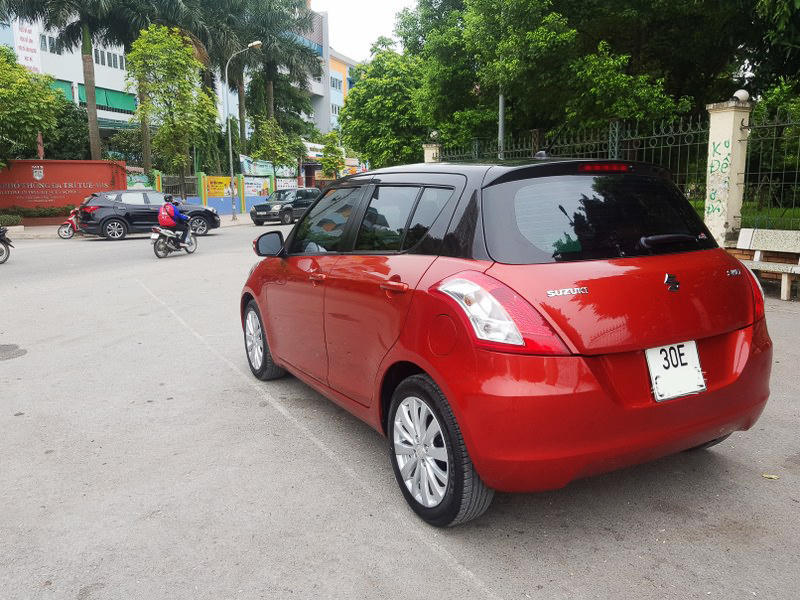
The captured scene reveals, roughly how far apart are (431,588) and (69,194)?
31083 mm

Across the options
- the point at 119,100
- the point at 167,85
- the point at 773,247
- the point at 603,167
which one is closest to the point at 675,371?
the point at 603,167

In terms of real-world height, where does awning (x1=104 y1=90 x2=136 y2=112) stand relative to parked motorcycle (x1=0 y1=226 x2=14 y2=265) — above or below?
above

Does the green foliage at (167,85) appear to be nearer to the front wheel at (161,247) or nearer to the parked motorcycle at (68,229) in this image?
the parked motorcycle at (68,229)

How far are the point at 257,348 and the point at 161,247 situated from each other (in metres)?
11.5

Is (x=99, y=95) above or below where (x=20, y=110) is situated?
above

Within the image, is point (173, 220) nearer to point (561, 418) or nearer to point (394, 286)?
point (394, 286)

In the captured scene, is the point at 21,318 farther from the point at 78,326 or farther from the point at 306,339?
the point at 306,339

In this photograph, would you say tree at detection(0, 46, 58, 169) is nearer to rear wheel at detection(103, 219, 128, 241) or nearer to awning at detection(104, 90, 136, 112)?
rear wheel at detection(103, 219, 128, 241)

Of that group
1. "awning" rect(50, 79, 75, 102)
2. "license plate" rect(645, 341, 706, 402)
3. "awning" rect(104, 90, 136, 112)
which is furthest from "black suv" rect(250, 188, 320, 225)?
"awning" rect(104, 90, 136, 112)

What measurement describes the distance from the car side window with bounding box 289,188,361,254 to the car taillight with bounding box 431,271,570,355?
142 centimetres

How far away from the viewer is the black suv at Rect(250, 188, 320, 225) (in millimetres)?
29266

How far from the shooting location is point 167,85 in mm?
28547

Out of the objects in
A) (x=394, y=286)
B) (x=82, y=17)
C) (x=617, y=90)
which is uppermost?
(x=82, y=17)

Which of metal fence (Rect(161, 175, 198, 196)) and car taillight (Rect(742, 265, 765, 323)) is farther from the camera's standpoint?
metal fence (Rect(161, 175, 198, 196))
